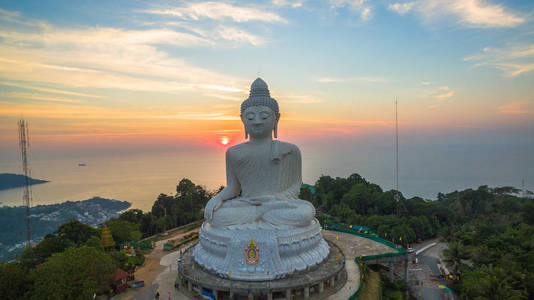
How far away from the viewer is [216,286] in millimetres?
14164

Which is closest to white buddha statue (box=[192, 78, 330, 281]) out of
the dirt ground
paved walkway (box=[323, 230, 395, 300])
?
paved walkway (box=[323, 230, 395, 300])

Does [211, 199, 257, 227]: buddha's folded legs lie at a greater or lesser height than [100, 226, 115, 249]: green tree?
greater

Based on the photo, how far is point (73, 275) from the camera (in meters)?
13.2

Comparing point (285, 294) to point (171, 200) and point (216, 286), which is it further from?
point (171, 200)

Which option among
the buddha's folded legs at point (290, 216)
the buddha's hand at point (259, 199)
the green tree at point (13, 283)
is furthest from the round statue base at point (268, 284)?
the green tree at point (13, 283)

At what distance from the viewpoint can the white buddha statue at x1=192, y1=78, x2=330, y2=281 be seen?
1481 cm

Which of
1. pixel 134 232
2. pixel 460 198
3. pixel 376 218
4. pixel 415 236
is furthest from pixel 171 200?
pixel 460 198

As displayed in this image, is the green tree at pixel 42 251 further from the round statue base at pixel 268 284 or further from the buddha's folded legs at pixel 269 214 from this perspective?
the buddha's folded legs at pixel 269 214

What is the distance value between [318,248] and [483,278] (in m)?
7.34

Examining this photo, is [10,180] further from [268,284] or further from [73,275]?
[268,284]

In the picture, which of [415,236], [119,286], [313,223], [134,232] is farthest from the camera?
[415,236]

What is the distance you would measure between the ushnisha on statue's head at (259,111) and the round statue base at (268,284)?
766 centimetres

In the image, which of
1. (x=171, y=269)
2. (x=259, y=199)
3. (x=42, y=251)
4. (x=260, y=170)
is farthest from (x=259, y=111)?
(x=42, y=251)

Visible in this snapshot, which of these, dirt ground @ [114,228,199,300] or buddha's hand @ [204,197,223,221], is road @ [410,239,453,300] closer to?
buddha's hand @ [204,197,223,221]
